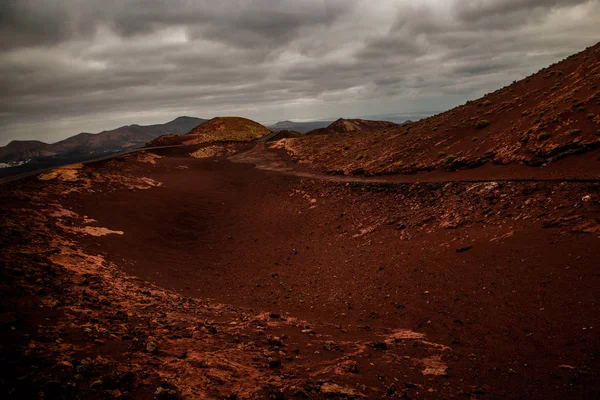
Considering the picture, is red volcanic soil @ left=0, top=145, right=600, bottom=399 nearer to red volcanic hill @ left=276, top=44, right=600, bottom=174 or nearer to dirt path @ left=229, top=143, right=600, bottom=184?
dirt path @ left=229, top=143, right=600, bottom=184

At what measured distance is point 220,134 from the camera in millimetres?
71375

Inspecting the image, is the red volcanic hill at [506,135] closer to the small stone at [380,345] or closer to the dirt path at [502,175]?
the dirt path at [502,175]

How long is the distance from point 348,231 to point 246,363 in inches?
513

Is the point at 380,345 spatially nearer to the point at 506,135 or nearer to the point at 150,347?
the point at 150,347

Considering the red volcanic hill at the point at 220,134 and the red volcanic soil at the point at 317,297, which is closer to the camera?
Result: the red volcanic soil at the point at 317,297

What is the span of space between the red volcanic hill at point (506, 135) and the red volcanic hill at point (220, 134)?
3139 cm

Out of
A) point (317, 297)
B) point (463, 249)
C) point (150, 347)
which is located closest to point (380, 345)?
point (317, 297)

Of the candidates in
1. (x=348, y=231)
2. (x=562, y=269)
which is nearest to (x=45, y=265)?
(x=348, y=231)

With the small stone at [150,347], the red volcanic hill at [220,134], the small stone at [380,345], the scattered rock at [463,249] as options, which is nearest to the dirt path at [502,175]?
the scattered rock at [463,249]

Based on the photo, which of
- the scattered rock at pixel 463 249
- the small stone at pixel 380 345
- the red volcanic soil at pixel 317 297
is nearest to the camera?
the red volcanic soil at pixel 317 297

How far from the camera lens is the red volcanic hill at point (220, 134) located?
203 feet

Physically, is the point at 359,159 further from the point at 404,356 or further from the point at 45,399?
the point at 45,399

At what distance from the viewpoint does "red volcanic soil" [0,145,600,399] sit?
20.2ft

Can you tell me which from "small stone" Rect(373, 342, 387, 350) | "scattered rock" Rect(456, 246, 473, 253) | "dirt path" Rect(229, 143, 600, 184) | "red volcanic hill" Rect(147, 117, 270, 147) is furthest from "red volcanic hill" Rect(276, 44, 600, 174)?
"red volcanic hill" Rect(147, 117, 270, 147)
